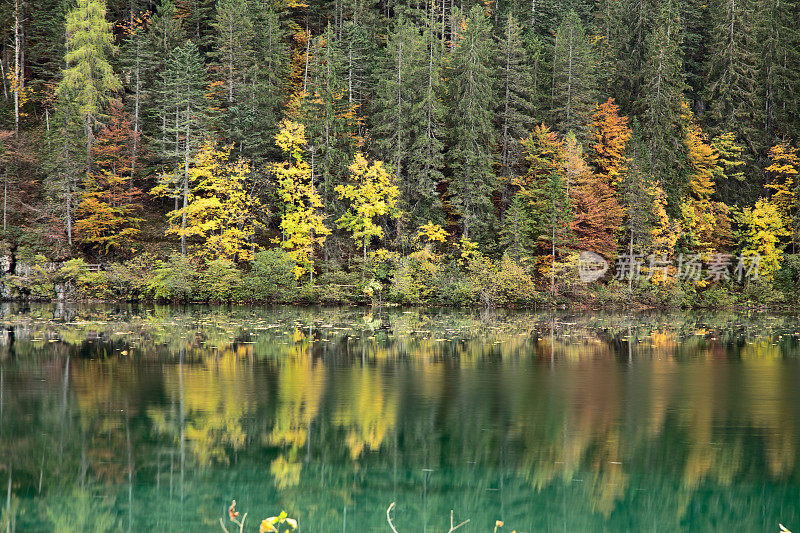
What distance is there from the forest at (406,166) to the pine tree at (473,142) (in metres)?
0.14

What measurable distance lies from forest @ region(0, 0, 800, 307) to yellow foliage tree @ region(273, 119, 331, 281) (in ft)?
0.77

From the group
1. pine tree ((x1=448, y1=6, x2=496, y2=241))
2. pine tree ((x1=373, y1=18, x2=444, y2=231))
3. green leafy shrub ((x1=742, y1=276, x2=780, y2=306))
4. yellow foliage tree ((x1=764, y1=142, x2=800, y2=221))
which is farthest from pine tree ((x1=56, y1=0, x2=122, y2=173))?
yellow foliage tree ((x1=764, y1=142, x2=800, y2=221))

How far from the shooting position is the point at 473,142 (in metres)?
45.5

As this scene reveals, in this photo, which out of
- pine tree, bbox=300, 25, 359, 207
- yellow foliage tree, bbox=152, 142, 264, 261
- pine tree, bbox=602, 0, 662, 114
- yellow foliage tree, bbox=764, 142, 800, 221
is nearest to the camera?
yellow foliage tree, bbox=152, 142, 264, 261

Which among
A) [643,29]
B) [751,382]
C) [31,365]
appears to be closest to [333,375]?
[31,365]

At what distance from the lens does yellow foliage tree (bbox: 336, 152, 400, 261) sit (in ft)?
145

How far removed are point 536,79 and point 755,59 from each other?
14.0 m

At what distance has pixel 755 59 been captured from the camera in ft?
166

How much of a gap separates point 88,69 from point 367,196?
17504mm

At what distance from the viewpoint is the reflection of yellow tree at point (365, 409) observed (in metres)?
12.7

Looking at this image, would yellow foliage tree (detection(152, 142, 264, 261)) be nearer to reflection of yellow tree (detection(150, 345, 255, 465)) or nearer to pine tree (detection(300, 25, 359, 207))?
pine tree (detection(300, 25, 359, 207))

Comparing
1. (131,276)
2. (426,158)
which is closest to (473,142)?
(426,158)

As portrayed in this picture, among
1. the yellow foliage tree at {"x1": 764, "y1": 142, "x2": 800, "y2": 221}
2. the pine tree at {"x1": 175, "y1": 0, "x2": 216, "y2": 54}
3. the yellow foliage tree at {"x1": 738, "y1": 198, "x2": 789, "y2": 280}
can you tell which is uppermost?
the pine tree at {"x1": 175, "y1": 0, "x2": 216, "y2": 54}

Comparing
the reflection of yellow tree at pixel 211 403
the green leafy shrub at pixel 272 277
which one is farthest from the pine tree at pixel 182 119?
the reflection of yellow tree at pixel 211 403
